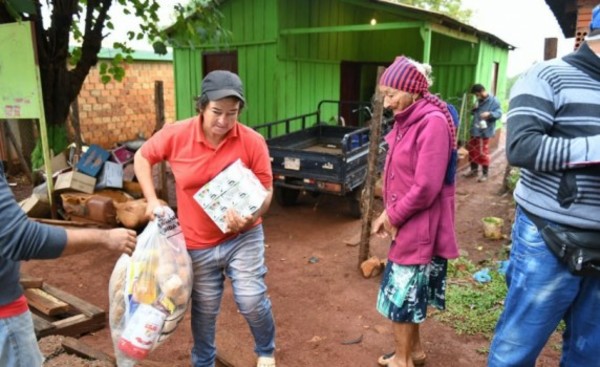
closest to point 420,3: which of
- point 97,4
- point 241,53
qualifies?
point 241,53

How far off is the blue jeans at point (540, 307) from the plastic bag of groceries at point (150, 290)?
1.55 meters

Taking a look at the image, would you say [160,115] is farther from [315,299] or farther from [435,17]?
[435,17]

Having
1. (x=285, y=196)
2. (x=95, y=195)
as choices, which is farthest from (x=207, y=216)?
(x=285, y=196)

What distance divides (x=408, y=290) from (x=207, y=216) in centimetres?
122

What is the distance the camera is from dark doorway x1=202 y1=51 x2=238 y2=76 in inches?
395

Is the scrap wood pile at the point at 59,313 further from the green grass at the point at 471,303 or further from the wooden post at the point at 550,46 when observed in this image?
the wooden post at the point at 550,46

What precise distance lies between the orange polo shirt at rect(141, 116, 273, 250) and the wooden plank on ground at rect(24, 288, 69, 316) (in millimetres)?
1772

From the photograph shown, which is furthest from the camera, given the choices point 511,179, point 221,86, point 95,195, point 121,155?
point 511,179

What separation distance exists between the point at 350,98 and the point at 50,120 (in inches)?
300

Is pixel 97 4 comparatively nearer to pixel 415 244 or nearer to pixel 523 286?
pixel 415 244

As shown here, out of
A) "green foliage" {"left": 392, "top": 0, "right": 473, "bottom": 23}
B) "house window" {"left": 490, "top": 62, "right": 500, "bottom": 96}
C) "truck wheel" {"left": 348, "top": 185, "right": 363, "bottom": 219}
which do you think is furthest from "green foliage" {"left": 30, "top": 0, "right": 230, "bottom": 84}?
"green foliage" {"left": 392, "top": 0, "right": 473, "bottom": 23}

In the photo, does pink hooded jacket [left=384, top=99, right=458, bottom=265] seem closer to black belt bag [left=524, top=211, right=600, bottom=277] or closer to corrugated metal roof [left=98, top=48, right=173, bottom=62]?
black belt bag [left=524, top=211, right=600, bottom=277]

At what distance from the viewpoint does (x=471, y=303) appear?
3861 mm

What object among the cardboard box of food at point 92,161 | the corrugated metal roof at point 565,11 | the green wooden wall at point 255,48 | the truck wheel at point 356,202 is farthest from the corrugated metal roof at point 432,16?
the truck wheel at point 356,202
